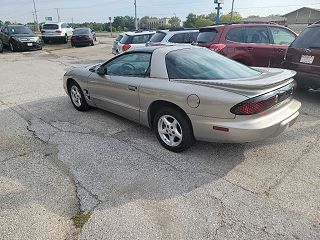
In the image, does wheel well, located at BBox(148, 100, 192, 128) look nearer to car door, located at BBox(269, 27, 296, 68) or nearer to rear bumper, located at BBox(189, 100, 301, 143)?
rear bumper, located at BBox(189, 100, 301, 143)

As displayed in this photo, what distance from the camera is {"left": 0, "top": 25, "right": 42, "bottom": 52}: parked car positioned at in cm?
1827

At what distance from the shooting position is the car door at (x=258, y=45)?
701 cm

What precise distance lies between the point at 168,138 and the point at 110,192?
1.21m

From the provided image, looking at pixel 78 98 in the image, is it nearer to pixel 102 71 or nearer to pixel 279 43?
pixel 102 71

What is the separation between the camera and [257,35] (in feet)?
23.8

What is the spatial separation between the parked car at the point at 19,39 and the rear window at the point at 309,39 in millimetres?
17401

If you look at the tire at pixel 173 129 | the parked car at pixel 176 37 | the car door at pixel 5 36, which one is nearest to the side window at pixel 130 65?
the tire at pixel 173 129

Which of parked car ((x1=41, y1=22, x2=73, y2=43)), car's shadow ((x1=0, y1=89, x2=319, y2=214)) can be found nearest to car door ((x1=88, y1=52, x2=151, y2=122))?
car's shadow ((x1=0, y1=89, x2=319, y2=214))

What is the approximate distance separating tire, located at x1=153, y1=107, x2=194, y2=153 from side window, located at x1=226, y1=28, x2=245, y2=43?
4.08 m

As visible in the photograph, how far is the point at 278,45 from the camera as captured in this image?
710 cm

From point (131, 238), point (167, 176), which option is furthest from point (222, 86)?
point (131, 238)

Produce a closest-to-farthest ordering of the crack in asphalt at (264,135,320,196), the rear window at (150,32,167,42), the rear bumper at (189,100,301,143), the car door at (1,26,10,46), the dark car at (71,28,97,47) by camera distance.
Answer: the crack in asphalt at (264,135,320,196)
the rear bumper at (189,100,301,143)
the rear window at (150,32,167,42)
the car door at (1,26,10,46)
the dark car at (71,28,97,47)

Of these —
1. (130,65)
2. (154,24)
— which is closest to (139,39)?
(130,65)

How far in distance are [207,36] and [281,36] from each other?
199 centimetres
